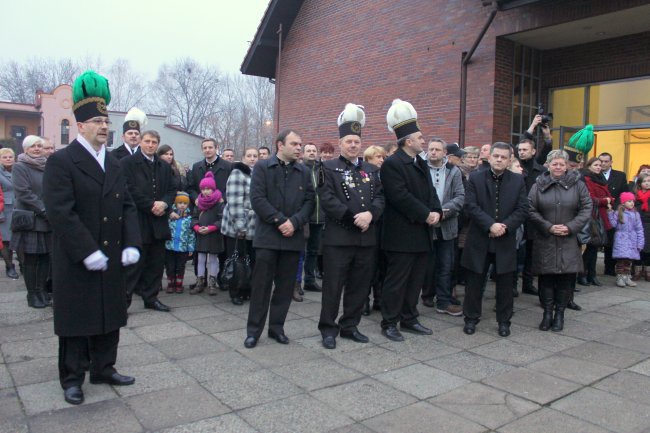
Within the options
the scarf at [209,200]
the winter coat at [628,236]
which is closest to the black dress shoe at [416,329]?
the scarf at [209,200]

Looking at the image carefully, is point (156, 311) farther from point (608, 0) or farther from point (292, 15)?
point (292, 15)

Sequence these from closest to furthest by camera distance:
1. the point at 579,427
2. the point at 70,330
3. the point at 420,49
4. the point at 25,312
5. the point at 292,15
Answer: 1. the point at 579,427
2. the point at 70,330
3. the point at 25,312
4. the point at 420,49
5. the point at 292,15

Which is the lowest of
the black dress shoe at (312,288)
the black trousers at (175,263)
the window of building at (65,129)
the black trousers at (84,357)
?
the black dress shoe at (312,288)

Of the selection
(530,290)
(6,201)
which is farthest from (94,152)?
(530,290)

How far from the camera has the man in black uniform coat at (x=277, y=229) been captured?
5.18m

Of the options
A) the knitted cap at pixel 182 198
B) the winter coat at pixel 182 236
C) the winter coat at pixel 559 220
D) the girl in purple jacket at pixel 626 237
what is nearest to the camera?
the winter coat at pixel 559 220

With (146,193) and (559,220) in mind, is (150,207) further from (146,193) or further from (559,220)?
(559,220)

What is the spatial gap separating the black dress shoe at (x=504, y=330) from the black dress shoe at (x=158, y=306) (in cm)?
375

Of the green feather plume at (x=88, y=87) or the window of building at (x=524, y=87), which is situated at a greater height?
the window of building at (x=524, y=87)

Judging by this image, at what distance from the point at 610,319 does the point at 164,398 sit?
516 cm

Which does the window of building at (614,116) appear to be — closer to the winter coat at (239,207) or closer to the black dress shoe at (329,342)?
the winter coat at (239,207)

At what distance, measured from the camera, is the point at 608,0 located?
9922 mm

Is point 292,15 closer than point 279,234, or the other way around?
point 279,234

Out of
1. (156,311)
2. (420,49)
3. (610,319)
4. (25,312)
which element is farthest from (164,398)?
(420,49)
